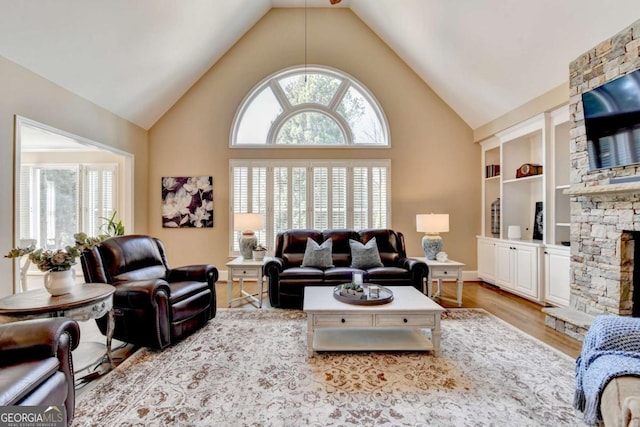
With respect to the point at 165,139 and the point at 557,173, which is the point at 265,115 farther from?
the point at 557,173

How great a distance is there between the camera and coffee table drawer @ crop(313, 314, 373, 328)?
2.66 m

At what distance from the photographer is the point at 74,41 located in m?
3.26

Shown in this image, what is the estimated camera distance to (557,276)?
12.8ft

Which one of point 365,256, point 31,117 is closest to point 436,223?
point 365,256

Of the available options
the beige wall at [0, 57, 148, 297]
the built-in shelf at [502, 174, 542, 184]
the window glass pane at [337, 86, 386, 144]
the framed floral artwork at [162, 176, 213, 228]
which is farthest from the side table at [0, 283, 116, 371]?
the built-in shelf at [502, 174, 542, 184]

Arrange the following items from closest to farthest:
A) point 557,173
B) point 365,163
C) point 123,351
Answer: point 123,351 → point 557,173 → point 365,163

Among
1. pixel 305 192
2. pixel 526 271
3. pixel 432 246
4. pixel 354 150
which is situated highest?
pixel 354 150

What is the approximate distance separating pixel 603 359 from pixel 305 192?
4.50 meters

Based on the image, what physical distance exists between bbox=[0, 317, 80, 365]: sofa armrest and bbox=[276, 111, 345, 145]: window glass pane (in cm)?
454

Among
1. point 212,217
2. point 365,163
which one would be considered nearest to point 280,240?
point 212,217

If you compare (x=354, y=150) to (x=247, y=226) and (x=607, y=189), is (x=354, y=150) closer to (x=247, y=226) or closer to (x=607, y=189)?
(x=247, y=226)

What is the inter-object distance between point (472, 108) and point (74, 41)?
576 cm

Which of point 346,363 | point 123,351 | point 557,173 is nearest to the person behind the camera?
point 346,363

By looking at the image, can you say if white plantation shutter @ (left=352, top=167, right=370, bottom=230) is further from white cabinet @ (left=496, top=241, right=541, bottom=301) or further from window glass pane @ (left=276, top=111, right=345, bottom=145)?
white cabinet @ (left=496, top=241, right=541, bottom=301)
